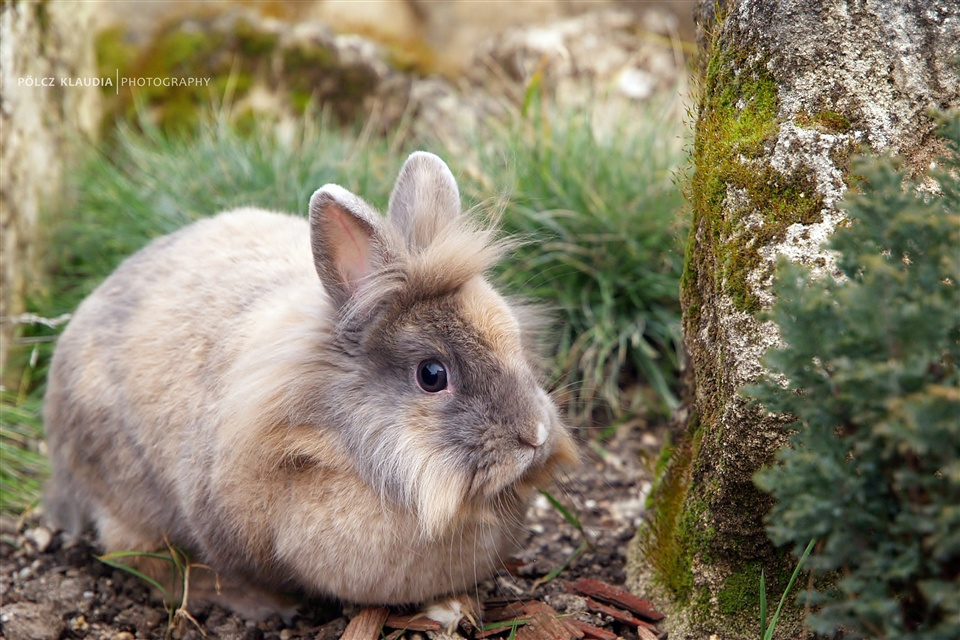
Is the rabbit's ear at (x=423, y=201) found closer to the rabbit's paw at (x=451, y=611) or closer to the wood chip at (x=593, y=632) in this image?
the rabbit's paw at (x=451, y=611)

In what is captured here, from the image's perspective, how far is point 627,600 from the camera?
10.8 ft

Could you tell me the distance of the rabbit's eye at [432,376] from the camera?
2.88 meters

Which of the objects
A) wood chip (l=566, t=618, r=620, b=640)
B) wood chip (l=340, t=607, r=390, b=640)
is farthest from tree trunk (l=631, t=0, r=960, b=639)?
wood chip (l=340, t=607, r=390, b=640)

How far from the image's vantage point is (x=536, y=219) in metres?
4.95

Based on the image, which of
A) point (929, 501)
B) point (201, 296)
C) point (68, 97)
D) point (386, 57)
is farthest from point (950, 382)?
point (386, 57)

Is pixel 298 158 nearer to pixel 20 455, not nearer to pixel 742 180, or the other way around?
pixel 20 455

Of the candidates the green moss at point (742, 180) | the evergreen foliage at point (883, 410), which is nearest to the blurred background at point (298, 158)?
the green moss at point (742, 180)

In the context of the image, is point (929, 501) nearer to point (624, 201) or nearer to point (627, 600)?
point (627, 600)

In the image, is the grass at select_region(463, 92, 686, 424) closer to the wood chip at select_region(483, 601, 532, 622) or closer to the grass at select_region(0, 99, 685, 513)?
the grass at select_region(0, 99, 685, 513)

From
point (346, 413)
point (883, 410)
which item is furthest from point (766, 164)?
point (346, 413)

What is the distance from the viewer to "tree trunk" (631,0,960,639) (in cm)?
267

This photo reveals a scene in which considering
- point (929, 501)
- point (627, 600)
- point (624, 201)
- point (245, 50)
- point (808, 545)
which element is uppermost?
point (245, 50)

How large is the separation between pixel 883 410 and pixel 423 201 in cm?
172

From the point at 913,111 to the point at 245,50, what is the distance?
591 centimetres
